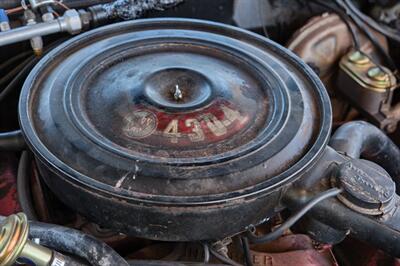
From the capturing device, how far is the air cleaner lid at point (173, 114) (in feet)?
2.66

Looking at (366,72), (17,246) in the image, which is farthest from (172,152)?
(366,72)

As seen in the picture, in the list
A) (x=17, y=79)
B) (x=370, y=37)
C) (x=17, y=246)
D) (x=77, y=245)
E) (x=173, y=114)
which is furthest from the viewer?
(x=370, y=37)

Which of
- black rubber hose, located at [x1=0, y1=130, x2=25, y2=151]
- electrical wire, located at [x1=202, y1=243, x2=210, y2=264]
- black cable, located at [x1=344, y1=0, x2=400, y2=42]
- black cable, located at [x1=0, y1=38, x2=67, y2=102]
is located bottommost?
electrical wire, located at [x1=202, y1=243, x2=210, y2=264]

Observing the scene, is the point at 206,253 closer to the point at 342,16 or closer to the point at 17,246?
the point at 17,246

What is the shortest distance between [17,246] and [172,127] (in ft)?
1.10

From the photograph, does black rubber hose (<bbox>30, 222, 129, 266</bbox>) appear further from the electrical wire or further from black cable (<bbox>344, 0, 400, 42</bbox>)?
black cable (<bbox>344, 0, 400, 42</bbox>)

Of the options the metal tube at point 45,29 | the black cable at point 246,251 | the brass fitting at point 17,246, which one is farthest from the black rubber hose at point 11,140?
the black cable at point 246,251

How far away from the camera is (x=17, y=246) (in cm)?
65

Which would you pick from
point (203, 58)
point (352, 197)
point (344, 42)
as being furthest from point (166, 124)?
point (344, 42)

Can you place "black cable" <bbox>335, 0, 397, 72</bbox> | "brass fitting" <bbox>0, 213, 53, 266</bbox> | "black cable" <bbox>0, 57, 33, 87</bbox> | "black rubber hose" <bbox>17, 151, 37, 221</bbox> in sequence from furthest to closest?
"black cable" <bbox>335, 0, 397, 72</bbox> → "black cable" <bbox>0, 57, 33, 87</bbox> → "black rubber hose" <bbox>17, 151, 37, 221</bbox> → "brass fitting" <bbox>0, 213, 53, 266</bbox>

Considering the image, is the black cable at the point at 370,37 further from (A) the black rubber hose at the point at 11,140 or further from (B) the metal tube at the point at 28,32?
(A) the black rubber hose at the point at 11,140

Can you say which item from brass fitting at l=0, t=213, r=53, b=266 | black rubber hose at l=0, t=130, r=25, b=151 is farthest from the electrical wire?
black rubber hose at l=0, t=130, r=25, b=151

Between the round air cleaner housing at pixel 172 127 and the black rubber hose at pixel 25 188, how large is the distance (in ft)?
0.47

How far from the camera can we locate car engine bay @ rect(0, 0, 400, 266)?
79cm
